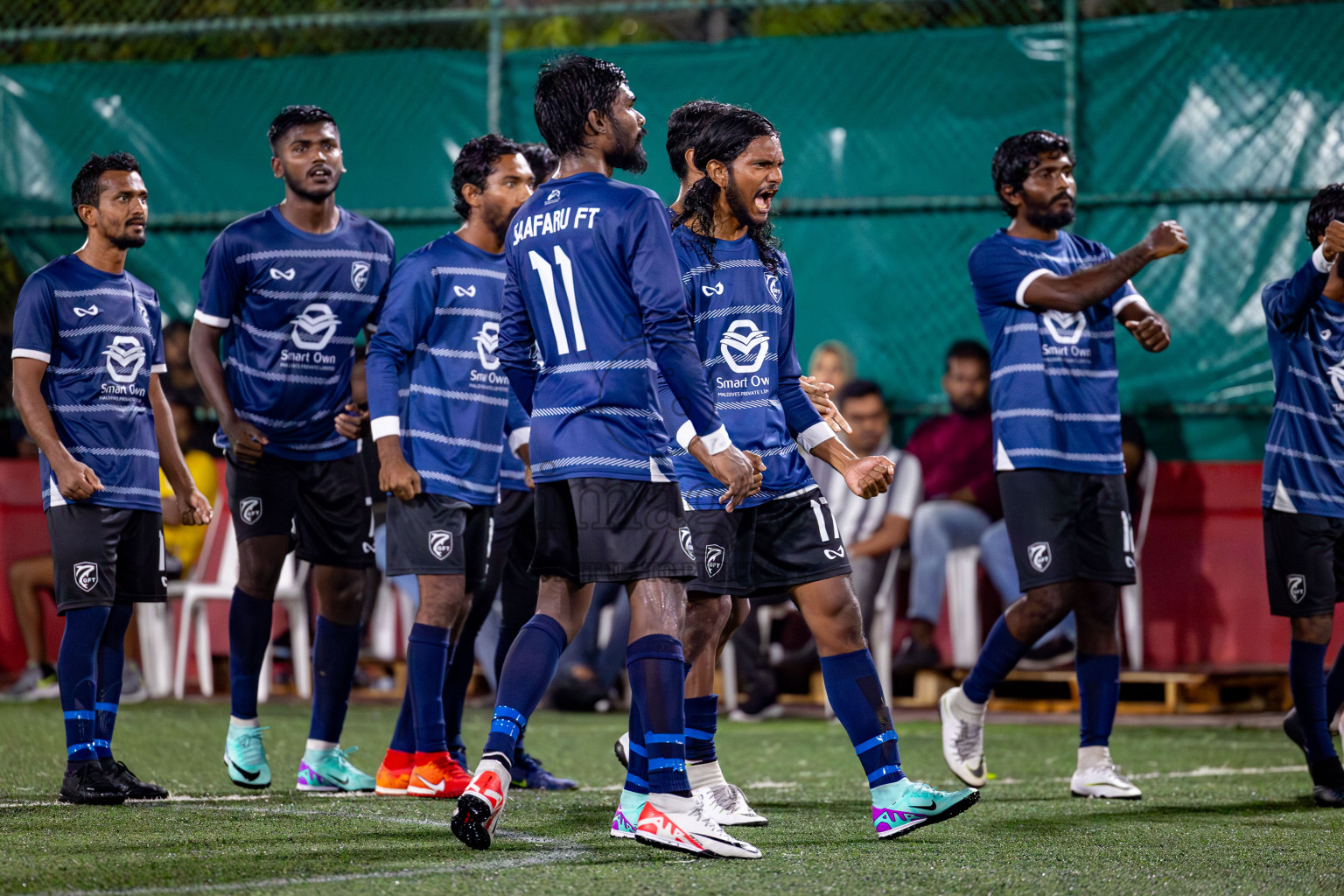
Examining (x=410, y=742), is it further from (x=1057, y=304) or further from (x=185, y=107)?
(x=185, y=107)

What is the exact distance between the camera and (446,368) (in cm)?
580

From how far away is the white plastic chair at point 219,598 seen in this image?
10.1 meters

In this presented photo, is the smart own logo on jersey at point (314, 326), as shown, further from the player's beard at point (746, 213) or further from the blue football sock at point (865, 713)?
the blue football sock at point (865, 713)

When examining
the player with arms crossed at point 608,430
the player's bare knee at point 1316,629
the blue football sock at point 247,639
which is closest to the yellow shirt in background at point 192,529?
the blue football sock at point 247,639

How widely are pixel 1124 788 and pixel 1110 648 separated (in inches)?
21.0

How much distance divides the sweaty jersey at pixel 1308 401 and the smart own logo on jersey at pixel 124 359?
13.4ft

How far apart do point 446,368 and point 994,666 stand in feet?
7.61

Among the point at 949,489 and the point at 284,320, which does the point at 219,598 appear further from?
the point at 284,320

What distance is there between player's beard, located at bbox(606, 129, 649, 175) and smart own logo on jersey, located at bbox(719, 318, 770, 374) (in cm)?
61

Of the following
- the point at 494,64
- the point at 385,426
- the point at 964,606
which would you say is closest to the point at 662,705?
the point at 385,426

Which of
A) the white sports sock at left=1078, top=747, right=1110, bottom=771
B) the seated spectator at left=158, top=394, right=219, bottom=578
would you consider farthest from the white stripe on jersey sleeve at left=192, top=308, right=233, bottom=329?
the seated spectator at left=158, top=394, right=219, bottom=578

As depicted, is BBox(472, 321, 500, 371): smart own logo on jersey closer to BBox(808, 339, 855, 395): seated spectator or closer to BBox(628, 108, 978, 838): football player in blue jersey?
BBox(628, 108, 978, 838): football player in blue jersey

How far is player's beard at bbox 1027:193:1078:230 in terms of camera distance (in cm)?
616

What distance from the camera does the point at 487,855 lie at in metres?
4.21
